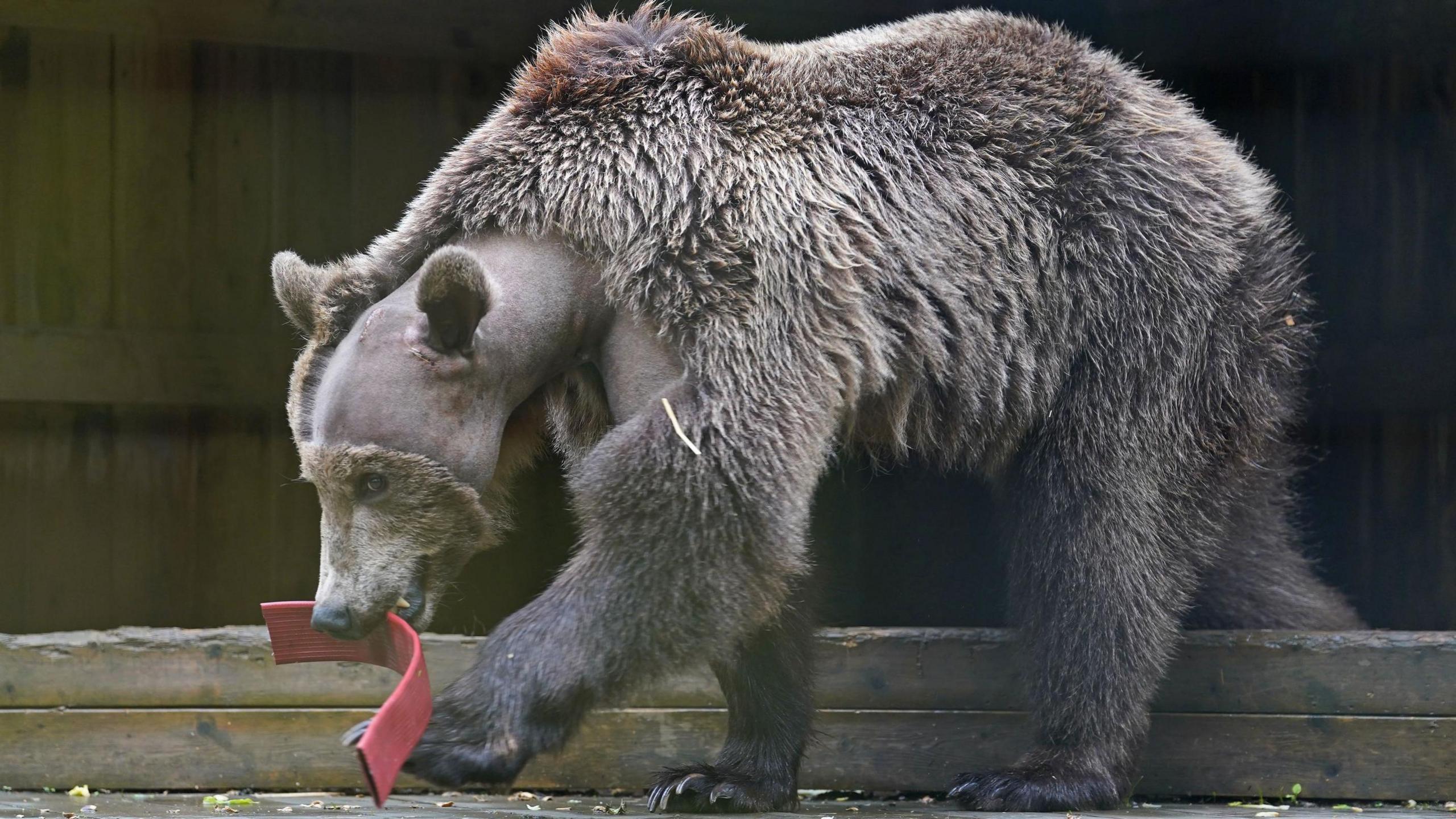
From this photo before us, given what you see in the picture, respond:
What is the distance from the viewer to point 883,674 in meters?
4.25

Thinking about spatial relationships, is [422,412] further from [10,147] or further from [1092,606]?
[10,147]

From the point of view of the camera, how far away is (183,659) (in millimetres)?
4109

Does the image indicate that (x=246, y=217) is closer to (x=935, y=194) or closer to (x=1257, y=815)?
(x=935, y=194)

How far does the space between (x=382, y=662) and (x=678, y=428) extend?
89 cm

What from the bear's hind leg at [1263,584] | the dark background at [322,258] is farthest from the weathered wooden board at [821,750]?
the dark background at [322,258]

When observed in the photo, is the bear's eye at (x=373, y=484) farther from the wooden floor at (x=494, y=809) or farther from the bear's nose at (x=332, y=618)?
the wooden floor at (x=494, y=809)

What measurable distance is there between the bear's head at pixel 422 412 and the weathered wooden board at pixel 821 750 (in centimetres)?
98

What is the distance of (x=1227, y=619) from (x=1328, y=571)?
1.49m

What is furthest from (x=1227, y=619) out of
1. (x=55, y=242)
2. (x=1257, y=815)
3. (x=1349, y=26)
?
(x=55, y=242)

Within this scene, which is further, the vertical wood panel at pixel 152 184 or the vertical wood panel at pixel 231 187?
the vertical wood panel at pixel 231 187

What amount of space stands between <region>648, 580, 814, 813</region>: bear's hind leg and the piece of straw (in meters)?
0.71

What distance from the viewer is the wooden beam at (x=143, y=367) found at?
559 cm

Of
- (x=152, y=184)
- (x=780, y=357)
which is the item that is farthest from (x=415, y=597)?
(x=152, y=184)

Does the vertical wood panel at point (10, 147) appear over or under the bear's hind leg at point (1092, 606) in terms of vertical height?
over
